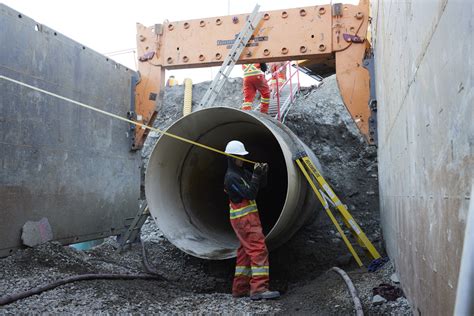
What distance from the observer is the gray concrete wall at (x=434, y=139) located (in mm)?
1251

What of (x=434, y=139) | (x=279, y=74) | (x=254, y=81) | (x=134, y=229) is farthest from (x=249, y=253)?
(x=279, y=74)

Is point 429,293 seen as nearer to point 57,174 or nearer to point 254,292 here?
point 254,292

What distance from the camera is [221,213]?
575 centimetres

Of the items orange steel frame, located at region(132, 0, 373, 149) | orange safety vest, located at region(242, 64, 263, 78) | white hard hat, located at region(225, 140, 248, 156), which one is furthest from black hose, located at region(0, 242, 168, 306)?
orange safety vest, located at region(242, 64, 263, 78)

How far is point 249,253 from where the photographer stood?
3.91 metres

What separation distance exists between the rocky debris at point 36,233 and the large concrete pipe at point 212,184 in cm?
99

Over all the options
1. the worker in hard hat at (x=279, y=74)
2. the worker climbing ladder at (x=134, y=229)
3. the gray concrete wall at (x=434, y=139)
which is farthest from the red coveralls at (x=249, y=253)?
the worker in hard hat at (x=279, y=74)

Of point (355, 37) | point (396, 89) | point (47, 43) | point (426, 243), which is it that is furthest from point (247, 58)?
point (426, 243)

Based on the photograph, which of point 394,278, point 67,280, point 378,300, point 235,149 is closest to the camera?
point 378,300

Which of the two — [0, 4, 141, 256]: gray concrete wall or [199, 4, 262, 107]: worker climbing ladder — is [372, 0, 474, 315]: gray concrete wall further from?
[0, 4, 141, 256]: gray concrete wall

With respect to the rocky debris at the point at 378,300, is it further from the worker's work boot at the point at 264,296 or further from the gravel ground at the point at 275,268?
the worker's work boot at the point at 264,296

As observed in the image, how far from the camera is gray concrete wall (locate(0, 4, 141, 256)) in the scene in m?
3.86

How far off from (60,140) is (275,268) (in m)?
2.68

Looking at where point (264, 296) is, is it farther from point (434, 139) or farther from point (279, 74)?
point (279, 74)
